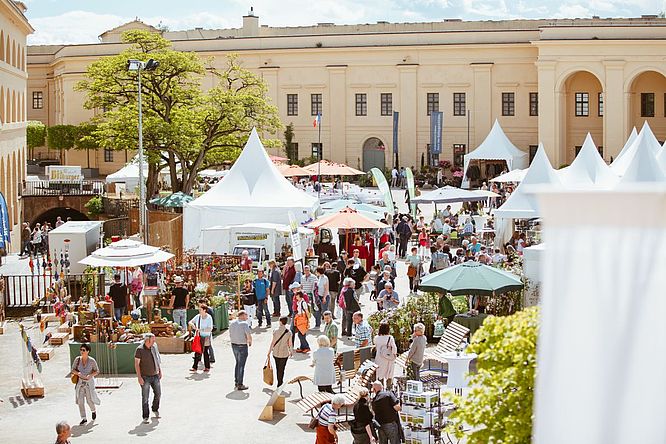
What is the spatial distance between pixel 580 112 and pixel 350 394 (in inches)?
1848

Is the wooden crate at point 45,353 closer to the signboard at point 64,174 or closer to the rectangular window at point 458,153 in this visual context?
the signboard at point 64,174

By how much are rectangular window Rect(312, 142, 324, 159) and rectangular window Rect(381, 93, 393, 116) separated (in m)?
3.99

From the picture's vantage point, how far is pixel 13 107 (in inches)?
A: 1727

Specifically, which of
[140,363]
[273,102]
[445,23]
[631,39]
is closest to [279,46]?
[273,102]

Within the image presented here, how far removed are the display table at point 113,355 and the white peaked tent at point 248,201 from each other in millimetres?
→ 10811

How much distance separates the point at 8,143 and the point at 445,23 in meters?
32.4

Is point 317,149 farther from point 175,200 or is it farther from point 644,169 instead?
point 644,169

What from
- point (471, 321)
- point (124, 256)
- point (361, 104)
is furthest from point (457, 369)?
point (361, 104)

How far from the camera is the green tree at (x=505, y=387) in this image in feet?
24.9

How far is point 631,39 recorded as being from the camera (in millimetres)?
55188

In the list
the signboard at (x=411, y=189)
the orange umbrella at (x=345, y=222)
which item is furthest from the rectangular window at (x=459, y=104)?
the orange umbrella at (x=345, y=222)

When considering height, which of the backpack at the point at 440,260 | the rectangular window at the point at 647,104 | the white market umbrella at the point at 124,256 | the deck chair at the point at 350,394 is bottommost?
the deck chair at the point at 350,394

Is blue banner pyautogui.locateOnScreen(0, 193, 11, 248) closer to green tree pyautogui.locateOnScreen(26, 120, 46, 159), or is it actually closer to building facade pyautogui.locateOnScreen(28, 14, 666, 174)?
building facade pyautogui.locateOnScreen(28, 14, 666, 174)

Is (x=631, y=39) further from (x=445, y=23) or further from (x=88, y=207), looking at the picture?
(x=88, y=207)
